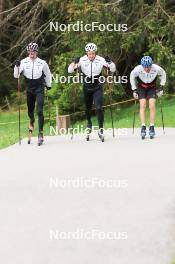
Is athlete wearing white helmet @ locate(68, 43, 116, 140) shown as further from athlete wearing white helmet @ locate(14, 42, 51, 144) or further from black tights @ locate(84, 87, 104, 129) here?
athlete wearing white helmet @ locate(14, 42, 51, 144)

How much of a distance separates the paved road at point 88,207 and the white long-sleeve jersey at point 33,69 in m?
2.44

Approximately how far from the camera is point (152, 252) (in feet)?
21.0

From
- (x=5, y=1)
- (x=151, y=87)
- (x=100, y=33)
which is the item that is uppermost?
(x=5, y=1)

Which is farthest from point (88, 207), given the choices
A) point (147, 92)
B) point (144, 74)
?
point (147, 92)

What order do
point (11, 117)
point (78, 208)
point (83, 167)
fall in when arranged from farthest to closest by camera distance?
point (11, 117), point (83, 167), point (78, 208)

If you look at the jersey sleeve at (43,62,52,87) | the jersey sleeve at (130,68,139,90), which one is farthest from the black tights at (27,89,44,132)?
the jersey sleeve at (130,68,139,90)

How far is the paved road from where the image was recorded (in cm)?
646

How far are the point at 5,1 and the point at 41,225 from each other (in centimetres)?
3093

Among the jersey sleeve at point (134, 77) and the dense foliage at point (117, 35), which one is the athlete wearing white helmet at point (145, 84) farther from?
the dense foliage at point (117, 35)

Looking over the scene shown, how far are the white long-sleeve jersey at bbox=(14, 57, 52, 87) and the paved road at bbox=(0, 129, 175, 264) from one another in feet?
8.01

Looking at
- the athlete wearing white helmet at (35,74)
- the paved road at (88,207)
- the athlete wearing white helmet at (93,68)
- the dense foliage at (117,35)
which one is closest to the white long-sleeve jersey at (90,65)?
the athlete wearing white helmet at (93,68)

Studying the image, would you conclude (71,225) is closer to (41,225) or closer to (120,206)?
(41,225)

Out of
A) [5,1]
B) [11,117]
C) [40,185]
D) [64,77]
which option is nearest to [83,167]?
[40,185]

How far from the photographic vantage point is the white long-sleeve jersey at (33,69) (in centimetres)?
1487
